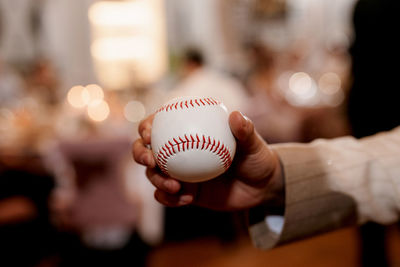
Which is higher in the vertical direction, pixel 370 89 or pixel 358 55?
pixel 358 55

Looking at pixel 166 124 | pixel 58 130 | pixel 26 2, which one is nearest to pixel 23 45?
pixel 26 2

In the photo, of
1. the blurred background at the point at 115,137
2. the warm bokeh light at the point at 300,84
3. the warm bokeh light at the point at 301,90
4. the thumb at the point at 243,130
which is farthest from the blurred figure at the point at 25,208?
the warm bokeh light at the point at 300,84

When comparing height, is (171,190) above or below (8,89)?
above

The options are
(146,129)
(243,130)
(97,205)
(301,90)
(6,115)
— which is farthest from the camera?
(301,90)

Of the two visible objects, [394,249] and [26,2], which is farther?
[26,2]

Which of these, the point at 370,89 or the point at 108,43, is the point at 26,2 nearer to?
the point at 108,43

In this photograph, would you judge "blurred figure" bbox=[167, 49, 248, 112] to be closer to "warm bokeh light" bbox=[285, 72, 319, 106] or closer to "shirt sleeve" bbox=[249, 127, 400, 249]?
"warm bokeh light" bbox=[285, 72, 319, 106]

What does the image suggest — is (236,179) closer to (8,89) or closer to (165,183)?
(165,183)

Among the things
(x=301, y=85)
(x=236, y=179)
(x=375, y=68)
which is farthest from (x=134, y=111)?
(x=301, y=85)
